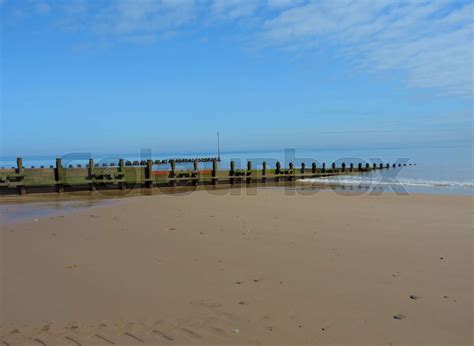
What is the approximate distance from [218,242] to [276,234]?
1271 millimetres

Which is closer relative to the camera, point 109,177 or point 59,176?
point 59,176

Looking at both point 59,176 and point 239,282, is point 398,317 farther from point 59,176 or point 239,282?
point 59,176

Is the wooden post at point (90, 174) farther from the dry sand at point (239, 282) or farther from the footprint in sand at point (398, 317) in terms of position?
the footprint in sand at point (398, 317)

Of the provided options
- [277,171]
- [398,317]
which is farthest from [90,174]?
[398,317]

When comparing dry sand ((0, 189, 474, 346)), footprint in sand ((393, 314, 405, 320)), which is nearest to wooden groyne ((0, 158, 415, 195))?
dry sand ((0, 189, 474, 346))

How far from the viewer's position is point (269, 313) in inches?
162

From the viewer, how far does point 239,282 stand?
16.7 feet

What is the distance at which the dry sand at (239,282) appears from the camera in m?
3.76

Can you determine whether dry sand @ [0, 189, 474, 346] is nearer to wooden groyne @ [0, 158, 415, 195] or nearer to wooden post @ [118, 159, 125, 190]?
wooden groyne @ [0, 158, 415, 195]

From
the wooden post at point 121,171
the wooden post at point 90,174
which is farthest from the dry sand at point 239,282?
the wooden post at point 121,171

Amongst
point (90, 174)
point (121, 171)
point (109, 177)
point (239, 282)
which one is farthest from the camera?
point (121, 171)

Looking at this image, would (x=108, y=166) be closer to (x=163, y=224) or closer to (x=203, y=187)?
(x=203, y=187)

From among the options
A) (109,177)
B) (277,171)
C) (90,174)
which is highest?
(90,174)

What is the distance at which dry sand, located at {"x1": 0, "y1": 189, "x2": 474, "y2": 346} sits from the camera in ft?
12.3
